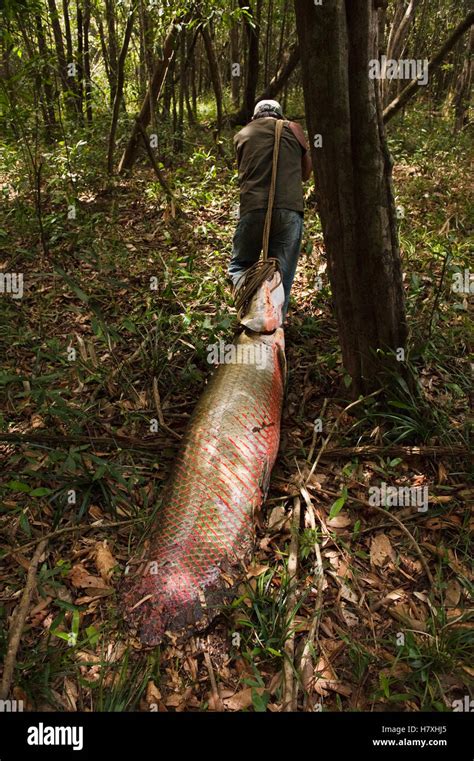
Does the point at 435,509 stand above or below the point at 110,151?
below

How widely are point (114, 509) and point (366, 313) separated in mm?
1749

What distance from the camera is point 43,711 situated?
1.80m

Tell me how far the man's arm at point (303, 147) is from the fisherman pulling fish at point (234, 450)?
41mm

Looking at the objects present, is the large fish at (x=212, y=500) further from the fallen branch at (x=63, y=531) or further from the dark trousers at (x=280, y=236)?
the dark trousers at (x=280, y=236)

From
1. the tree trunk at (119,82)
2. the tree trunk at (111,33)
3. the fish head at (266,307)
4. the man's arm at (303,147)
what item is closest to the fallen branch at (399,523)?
the fish head at (266,307)

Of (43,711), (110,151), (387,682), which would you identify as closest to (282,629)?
(387,682)

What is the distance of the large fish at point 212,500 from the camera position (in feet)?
6.52

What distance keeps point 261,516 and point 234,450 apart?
1.21ft

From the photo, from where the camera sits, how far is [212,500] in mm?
2197

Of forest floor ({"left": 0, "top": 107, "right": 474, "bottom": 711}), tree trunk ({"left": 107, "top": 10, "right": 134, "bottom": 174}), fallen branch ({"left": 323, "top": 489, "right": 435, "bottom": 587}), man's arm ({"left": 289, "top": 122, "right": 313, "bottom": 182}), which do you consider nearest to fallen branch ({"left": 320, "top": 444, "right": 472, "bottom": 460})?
forest floor ({"left": 0, "top": 107, "right": 474, "bottom": 711})

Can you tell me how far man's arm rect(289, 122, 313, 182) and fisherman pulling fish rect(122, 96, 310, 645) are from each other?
4cm

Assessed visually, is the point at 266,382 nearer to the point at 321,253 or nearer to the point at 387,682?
the point at 387,682

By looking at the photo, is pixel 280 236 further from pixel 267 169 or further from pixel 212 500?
pixel 212 500

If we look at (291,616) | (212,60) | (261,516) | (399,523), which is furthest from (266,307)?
(212,60)
